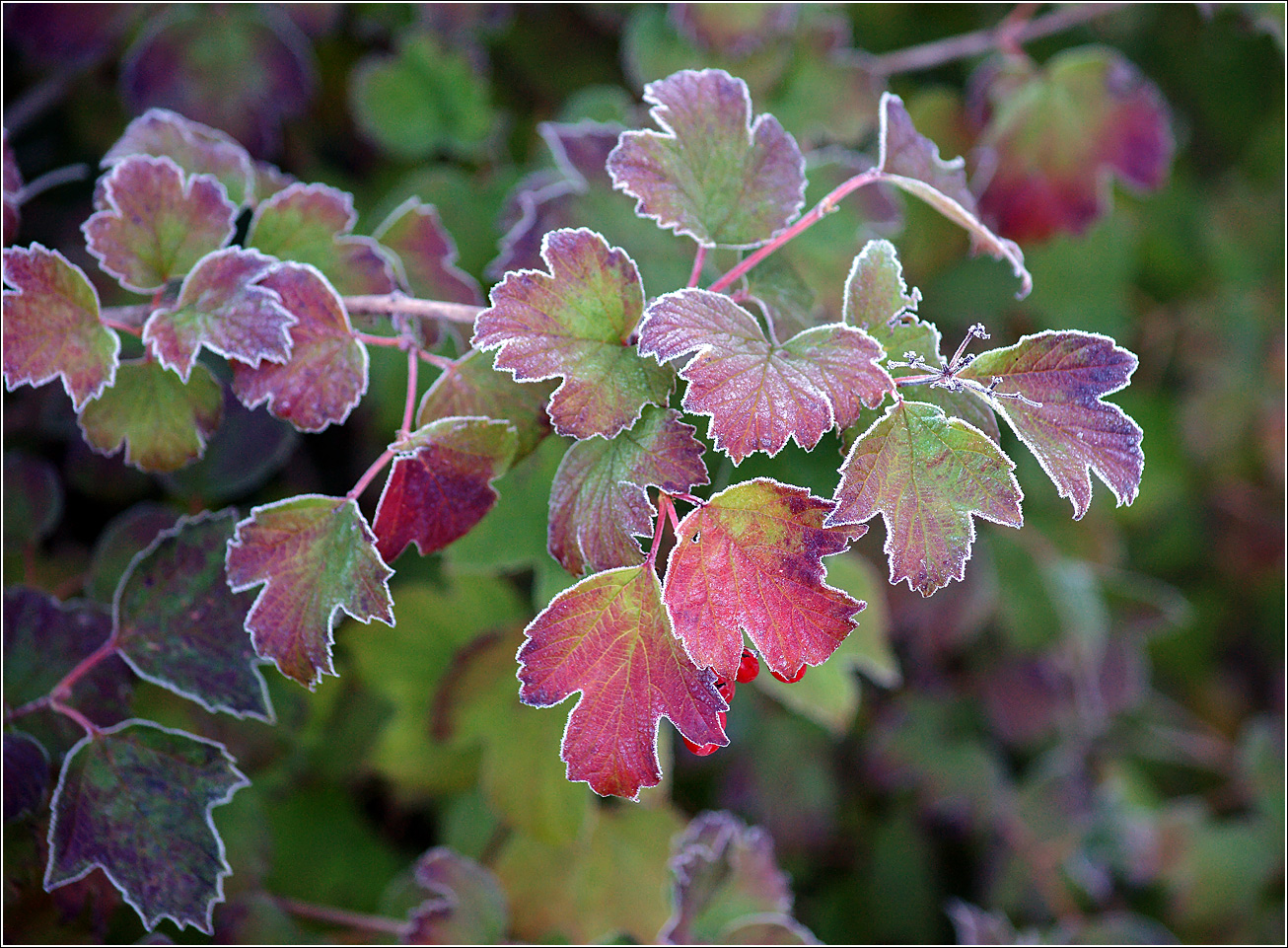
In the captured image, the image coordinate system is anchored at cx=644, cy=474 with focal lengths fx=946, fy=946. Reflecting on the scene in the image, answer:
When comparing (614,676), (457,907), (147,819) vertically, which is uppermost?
(614,676)

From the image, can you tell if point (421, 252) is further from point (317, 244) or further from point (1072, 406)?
point (1072, 406)

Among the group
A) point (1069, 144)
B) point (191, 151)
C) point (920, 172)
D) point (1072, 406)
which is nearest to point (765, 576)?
point (1072, 406)

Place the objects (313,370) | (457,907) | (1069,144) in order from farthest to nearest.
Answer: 1. (1069,144)
2. (457,907)
3. (313,370)

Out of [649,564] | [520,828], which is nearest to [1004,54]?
[649,564]

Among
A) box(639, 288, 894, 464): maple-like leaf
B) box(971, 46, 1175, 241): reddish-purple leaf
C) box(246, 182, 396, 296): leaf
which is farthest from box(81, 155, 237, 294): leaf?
box(971, 46, 1175, 241): reddish-purple leaf

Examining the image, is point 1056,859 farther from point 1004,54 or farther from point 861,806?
point 1004,54
